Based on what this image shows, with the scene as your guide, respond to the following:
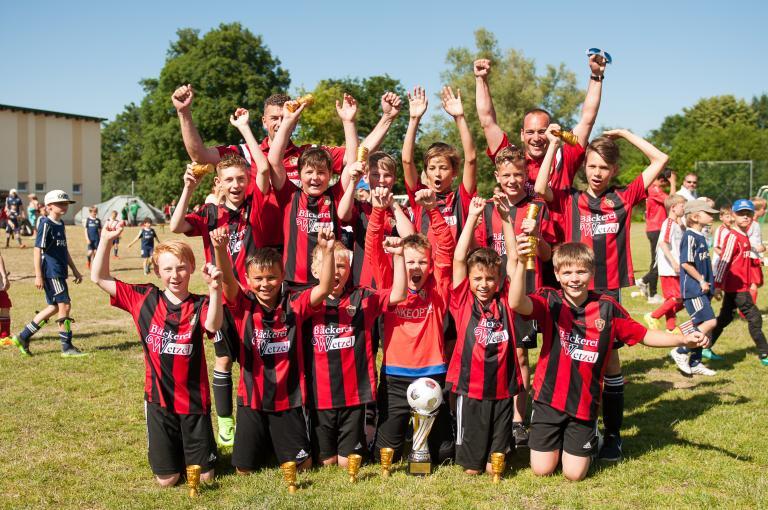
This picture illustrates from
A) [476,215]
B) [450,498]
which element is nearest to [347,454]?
[450,498]

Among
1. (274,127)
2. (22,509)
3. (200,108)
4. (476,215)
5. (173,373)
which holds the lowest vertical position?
(22,509)

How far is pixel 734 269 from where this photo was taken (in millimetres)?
8180

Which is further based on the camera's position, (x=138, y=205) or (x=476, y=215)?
(x=138, y=205)

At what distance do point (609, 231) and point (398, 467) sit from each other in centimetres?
242

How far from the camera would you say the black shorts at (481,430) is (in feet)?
15.5

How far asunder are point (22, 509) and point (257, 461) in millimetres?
1425


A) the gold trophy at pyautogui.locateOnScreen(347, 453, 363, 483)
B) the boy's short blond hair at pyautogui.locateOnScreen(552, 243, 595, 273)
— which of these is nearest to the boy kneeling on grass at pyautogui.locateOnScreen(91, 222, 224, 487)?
the gold trophy at pyautogui.locateOnScreen(347, 453, 363, 483)

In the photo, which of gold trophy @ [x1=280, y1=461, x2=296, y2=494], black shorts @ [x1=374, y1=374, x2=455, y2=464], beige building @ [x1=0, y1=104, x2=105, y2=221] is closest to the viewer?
gold trophy @ [x1=280, y1=461, x2=296, y2=494]

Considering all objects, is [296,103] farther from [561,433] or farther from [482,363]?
[561,433]

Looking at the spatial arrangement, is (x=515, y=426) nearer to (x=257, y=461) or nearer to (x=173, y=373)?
(x=257, y=461)

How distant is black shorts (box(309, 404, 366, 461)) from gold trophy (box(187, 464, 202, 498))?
87 centimetres

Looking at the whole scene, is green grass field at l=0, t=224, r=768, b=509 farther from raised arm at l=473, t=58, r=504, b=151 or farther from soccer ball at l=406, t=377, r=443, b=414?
raised arm at l=473, t=58, r=504, b=151

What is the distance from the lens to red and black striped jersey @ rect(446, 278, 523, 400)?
476 cm

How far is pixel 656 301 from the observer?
1262 centimetres
